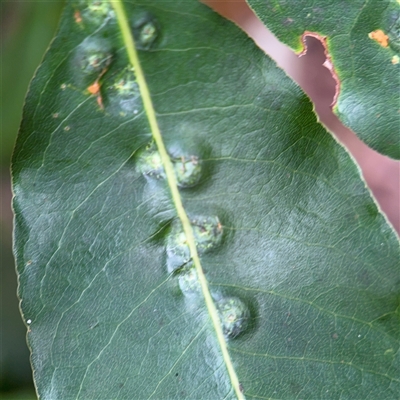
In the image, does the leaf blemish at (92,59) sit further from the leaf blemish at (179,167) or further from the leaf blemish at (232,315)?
the leaf blemish at (232,315)

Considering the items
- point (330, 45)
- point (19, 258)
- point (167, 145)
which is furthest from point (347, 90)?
point (19, 258)

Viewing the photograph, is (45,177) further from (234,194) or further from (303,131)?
(303,131)

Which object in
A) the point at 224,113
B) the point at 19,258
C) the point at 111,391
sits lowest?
the point at 111,391

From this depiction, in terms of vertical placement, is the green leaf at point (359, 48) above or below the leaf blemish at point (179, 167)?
above

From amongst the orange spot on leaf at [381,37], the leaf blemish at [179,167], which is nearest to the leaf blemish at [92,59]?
the leaf blemish at [179,167]

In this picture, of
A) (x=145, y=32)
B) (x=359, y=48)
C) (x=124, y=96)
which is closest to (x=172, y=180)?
(x=124, y=96)

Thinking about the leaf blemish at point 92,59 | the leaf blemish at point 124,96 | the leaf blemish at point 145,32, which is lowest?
the leaf blemish at point 124,96
